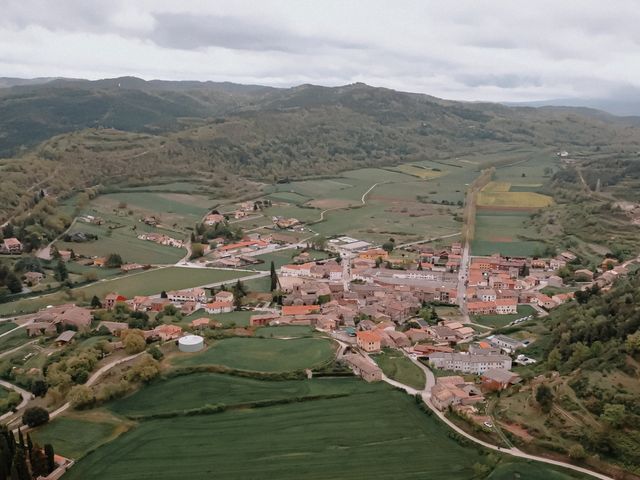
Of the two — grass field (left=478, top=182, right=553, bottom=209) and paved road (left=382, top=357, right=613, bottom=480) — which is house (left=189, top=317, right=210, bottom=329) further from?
grass field (left=478, top=182, right=553, bottom=209)

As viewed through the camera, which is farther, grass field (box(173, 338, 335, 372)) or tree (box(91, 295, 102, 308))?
tree (box(91, 295, 102, 308))

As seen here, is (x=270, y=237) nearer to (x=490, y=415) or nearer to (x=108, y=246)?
(x=108, y=246)

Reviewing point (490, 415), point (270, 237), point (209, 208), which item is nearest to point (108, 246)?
point (270, 237)

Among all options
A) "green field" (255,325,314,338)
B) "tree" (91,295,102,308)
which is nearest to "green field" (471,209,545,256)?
"green field" (255,325,314,338)

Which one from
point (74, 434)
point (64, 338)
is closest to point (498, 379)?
point (74, 434)

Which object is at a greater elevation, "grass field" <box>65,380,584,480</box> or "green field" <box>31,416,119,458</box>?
"grass field" <box>65,380,584,480</box>

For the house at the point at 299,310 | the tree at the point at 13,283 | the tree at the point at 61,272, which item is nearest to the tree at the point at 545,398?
the house at the point at 299,310
